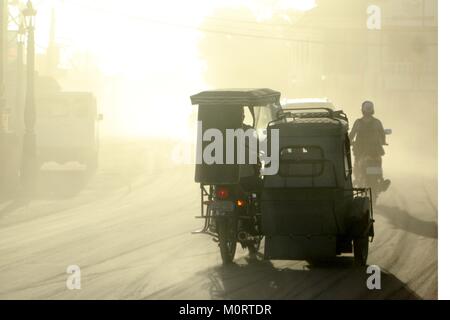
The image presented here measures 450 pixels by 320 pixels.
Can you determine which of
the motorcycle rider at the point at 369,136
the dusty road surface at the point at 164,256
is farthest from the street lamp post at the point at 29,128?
the motorcycle rider at the point at 369,136

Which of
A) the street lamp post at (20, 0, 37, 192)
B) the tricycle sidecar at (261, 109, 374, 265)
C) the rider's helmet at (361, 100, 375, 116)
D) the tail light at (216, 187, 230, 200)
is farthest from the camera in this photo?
the street lamp post at (20, 0, 37, 192)

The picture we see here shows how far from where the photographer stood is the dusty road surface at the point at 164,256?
12.1 metres

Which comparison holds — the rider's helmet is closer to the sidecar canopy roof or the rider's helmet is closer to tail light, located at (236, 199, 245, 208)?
the sidecar canopy roof

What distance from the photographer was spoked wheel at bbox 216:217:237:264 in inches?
541

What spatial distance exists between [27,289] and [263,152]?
4235mm

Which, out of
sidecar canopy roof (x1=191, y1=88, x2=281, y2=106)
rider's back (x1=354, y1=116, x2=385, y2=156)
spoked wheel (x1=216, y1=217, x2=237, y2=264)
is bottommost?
spoked wheel (x1=216, y1=217, x2=237, y2=264)

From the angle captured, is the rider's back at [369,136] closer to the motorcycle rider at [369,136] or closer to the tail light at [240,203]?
the motorcycle rider at [369,136]

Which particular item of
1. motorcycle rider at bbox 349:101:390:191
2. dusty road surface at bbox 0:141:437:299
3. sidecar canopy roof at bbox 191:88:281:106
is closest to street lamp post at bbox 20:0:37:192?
dusty road surface at bbox 0:141:437:299

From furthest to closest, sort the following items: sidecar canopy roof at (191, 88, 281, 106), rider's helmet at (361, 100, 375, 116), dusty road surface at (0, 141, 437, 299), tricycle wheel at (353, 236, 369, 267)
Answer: rider's helmet at (361, 100, 375, 116) → sidecar canopy roof at (191, 88, 281, 106) → tricycle wheel at (353, 236, 369, 267) → dusty road surface at (0, 141, 437, 299)

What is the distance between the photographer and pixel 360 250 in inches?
539

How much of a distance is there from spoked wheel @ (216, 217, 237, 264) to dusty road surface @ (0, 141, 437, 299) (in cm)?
20

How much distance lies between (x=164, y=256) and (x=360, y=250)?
10.6 ft

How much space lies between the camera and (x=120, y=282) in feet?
42.1
